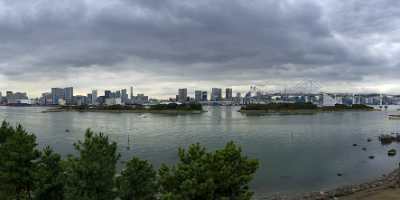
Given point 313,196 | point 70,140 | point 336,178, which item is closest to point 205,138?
point 70,140

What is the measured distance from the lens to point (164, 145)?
128 feet

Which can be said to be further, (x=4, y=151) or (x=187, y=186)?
(x=4, y=151)

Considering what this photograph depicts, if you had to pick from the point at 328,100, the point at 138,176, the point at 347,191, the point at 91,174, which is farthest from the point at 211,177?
the point at 328,100

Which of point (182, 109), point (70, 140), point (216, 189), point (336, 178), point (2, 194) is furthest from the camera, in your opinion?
point (182, 109)

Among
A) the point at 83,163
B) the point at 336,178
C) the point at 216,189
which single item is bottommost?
the point at 336,178

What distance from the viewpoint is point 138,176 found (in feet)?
36.4

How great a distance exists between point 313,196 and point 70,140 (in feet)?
108

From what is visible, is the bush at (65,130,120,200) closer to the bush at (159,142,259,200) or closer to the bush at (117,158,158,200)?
the bush at (117,158,158,200)

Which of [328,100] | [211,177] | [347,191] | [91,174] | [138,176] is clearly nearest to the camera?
[211,177]

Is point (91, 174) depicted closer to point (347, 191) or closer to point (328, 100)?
point (347, 191)

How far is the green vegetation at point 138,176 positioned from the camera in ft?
33.5

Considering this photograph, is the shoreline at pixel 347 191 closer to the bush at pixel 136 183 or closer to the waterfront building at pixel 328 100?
the bush at pixel 136 183

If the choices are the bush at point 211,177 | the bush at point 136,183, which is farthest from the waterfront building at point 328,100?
the bush at point 136,183

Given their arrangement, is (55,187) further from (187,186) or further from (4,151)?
(187,186)
